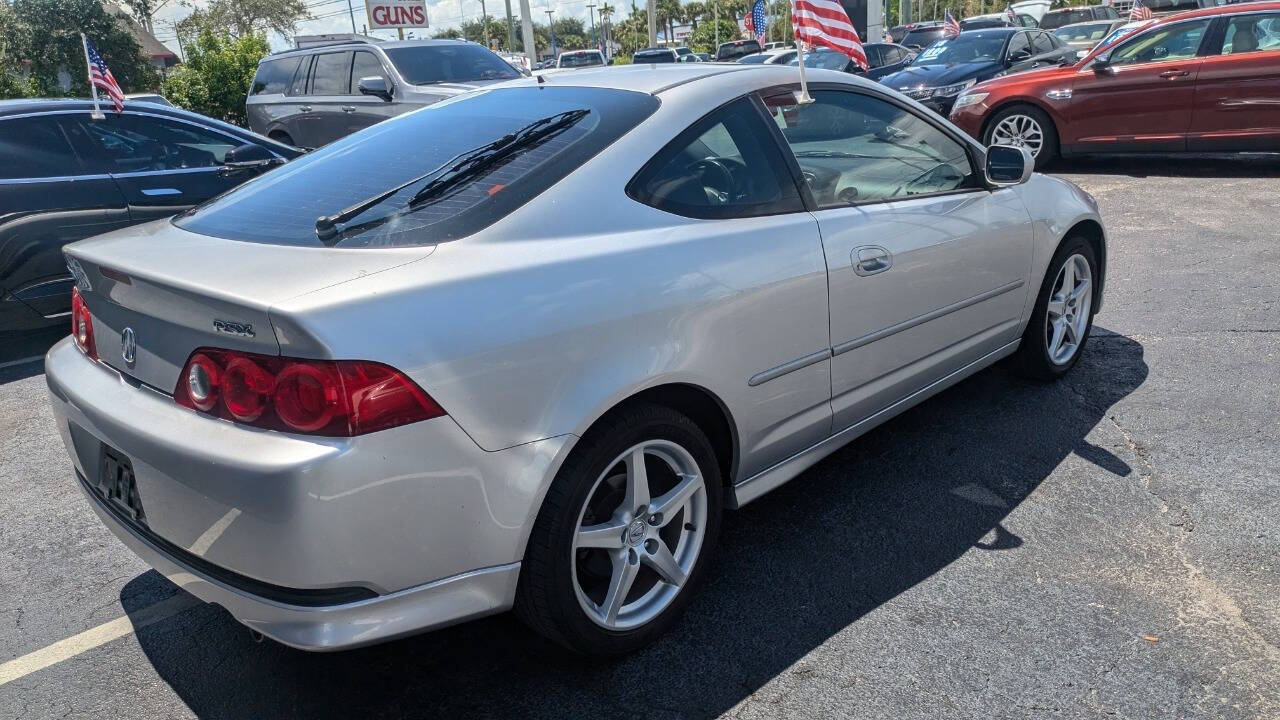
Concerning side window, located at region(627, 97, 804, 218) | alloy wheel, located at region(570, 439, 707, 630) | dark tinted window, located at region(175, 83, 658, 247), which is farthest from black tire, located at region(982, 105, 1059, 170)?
alloy wheel, located at region(570, 439, 707, 630)

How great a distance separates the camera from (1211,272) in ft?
20.5

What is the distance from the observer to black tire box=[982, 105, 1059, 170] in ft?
33.6

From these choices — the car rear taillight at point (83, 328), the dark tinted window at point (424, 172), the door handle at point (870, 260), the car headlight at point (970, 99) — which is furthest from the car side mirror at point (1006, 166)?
the car headlight at point (970, 99)

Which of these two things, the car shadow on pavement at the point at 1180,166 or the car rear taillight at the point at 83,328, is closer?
the car rear taillight at the point at 83,328

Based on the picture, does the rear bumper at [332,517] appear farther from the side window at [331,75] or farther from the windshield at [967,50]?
the windshield at [967,50]

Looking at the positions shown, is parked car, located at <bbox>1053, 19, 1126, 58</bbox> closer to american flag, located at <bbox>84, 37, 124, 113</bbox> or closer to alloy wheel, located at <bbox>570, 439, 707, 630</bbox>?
american flag, located at <bbox>84, 37, 124, 113</bbox>

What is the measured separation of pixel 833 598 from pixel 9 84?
28540 millimetres

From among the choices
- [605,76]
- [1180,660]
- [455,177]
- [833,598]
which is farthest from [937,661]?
[605,76]

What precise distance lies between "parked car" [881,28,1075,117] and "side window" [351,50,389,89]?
662 centimetres

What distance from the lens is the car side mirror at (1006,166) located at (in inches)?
154

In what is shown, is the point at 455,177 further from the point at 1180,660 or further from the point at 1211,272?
the point at 1211,272

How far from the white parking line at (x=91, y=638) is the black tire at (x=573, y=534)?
1.02 meters

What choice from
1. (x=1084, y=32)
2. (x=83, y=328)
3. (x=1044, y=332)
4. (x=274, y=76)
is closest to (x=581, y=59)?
(x=1084, y=32)

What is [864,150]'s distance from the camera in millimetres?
3697
